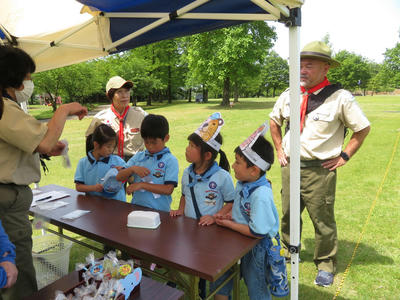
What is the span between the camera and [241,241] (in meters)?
1.75

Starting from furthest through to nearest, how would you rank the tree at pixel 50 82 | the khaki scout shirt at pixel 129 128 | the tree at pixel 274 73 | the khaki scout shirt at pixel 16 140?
the tree at pixel 274 73 < the tree at pixel 50 82 < the khaki scout shirt at pixel 129 128 < the khaki scout shirt at pixel 16 140

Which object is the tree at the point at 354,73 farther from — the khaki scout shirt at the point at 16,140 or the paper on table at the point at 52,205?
the khaki scout shirt at the point at 16,140

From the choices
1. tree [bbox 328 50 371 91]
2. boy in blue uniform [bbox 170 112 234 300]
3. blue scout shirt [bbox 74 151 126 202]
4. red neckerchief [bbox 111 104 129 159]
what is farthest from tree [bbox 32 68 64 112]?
tree [bbox 328 50 371 91]

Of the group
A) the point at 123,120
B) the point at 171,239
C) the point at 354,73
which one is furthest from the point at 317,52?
the point at 354,73

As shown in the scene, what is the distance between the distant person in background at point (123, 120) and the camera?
350cm

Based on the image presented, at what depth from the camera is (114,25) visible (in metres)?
3.35

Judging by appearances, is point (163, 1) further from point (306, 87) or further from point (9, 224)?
point (9, 224)

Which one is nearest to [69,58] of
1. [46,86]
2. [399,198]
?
[399,198]

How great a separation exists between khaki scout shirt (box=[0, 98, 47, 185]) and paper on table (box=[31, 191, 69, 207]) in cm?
101

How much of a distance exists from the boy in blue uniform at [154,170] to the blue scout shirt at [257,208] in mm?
757

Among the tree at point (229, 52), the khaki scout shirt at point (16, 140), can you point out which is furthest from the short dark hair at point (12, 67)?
the tree at point (229, 52)

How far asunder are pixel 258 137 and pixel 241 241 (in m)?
0.68

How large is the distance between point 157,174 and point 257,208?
1.10m

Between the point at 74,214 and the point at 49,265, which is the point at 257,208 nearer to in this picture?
the point at 74,214
